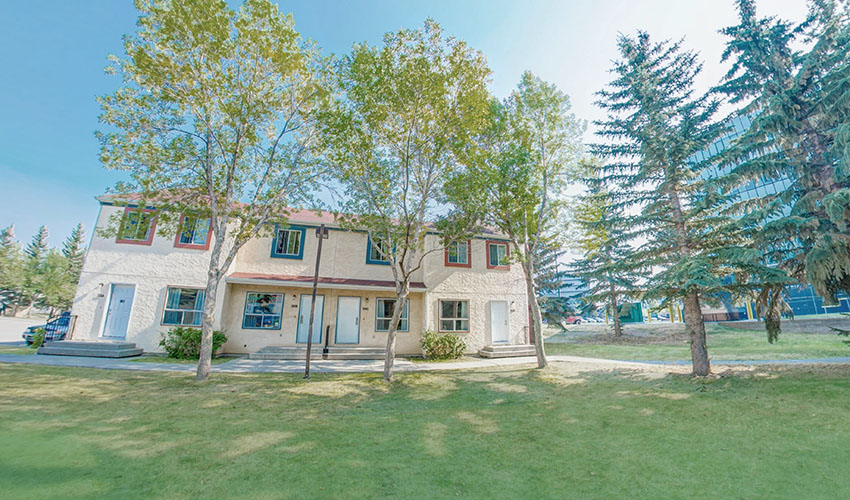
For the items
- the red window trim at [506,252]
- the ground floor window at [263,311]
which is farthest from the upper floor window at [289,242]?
the red window trim at [506,252]

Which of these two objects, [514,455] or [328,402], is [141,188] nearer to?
[328,402]

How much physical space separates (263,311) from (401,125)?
10.3 m

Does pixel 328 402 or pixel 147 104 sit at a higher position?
pixel 147 104

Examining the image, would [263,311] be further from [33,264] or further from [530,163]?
[33,264]

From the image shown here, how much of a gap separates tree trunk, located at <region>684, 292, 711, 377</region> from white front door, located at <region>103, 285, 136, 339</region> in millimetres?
20245

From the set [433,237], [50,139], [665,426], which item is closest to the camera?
[665,426]

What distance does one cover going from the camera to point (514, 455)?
4758 millimetres

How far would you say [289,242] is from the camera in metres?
15.8

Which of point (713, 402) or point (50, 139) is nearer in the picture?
point (713, 402)

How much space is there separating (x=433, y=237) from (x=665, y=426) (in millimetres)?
12459

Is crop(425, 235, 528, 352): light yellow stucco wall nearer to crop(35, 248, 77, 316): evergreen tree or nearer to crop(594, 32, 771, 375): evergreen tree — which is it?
crop(594, 32, 771, 375): evergreen tree

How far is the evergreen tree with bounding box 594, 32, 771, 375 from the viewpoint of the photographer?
9.27 m

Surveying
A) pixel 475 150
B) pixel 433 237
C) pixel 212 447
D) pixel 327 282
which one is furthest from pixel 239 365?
pixel 475 150

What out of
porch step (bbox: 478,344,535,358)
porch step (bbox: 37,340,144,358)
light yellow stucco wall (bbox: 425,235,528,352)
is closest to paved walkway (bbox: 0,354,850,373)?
porch step (bbox: 37,340,144,358)
